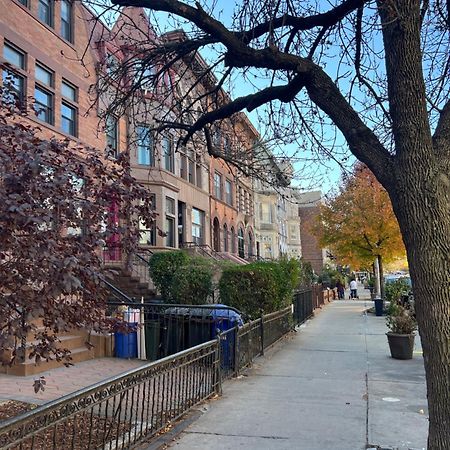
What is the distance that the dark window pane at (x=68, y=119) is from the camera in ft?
55.8

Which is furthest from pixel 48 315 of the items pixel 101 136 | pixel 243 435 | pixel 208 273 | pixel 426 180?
pixel 101 136

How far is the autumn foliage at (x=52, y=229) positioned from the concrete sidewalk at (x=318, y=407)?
203cm

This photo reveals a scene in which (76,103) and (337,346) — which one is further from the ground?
(76,103)

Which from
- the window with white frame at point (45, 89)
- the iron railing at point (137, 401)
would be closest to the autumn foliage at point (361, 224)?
the window with white frame at point (45, 89)

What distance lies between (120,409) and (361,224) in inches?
812

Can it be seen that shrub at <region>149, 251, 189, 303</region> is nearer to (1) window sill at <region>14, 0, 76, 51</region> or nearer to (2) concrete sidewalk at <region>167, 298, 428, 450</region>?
(2) concrete sidewalk at <region>167, 298, 428, 450</region>

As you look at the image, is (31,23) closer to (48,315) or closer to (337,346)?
(337,346)

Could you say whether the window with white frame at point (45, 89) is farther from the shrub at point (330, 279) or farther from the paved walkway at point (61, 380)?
the shrub at point (330, 279)

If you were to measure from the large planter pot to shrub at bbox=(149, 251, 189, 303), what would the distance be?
6955 mm

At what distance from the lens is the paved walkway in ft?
21.9

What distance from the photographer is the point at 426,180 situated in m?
3.45

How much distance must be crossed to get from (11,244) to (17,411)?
3337 mm

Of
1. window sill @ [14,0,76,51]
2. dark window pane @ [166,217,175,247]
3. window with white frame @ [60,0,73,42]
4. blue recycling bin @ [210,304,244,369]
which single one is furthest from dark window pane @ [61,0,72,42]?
blue recycling bin @ [210,304,244,369]

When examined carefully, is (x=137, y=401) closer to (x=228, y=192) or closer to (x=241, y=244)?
(x=228, y=192)
